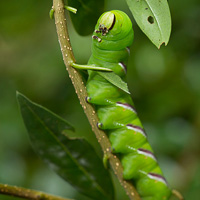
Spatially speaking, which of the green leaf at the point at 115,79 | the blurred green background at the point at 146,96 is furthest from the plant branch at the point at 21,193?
the blurred green background at the point at 146,96

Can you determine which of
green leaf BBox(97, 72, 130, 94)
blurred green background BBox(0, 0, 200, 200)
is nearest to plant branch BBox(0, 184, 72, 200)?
green leaf BBox(97, 72, 130, 94)

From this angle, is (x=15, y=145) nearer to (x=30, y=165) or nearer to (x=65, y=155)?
(x=30, y=165)

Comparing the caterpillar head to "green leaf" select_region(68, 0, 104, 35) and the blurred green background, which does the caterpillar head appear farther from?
the blurred green background

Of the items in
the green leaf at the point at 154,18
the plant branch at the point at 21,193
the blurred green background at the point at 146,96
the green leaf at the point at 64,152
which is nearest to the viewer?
the green leaf at the point at 154,18

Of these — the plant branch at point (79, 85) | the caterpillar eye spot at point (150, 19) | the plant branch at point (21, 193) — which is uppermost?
the caterpillar eye spot at point (150, 19)

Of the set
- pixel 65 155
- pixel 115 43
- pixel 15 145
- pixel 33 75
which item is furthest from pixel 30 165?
pixel 115 43

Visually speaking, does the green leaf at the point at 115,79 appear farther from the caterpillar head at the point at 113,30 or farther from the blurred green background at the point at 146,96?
the blurred green background at the point at 146,96

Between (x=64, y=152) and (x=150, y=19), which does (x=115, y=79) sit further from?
(x=64, y=152)

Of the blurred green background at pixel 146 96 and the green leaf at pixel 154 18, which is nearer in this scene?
the green leaf at pixel 154 18
